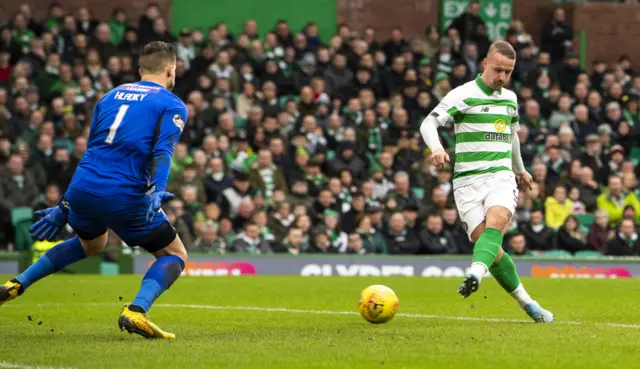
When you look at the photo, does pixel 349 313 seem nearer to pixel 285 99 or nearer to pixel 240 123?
pixel 240 123

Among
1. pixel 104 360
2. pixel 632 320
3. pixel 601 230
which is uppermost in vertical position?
pixel 104 360

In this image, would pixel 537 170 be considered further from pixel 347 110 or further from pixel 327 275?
pixel 327 275

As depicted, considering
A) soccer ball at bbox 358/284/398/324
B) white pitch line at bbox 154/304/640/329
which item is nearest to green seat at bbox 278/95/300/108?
white pitch line at bbox 154/304/640/329

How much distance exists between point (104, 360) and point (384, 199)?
1485cm

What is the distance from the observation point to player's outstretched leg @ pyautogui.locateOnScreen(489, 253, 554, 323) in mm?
9617

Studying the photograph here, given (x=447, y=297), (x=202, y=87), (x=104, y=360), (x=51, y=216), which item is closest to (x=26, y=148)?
(x=202, y=87)

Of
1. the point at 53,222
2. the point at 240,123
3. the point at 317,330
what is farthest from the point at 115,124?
the point at 240,123

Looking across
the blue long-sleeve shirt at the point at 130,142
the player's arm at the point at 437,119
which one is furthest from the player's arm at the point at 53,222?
the player's arm at the point at 437,119

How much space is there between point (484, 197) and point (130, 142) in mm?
2997

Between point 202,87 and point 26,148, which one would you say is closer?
point 26,148

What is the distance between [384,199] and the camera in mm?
21703

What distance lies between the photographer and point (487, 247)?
30.3ft

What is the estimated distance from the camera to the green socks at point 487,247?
9.19 m

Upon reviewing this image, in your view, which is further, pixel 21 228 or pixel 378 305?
pixel 21 228
